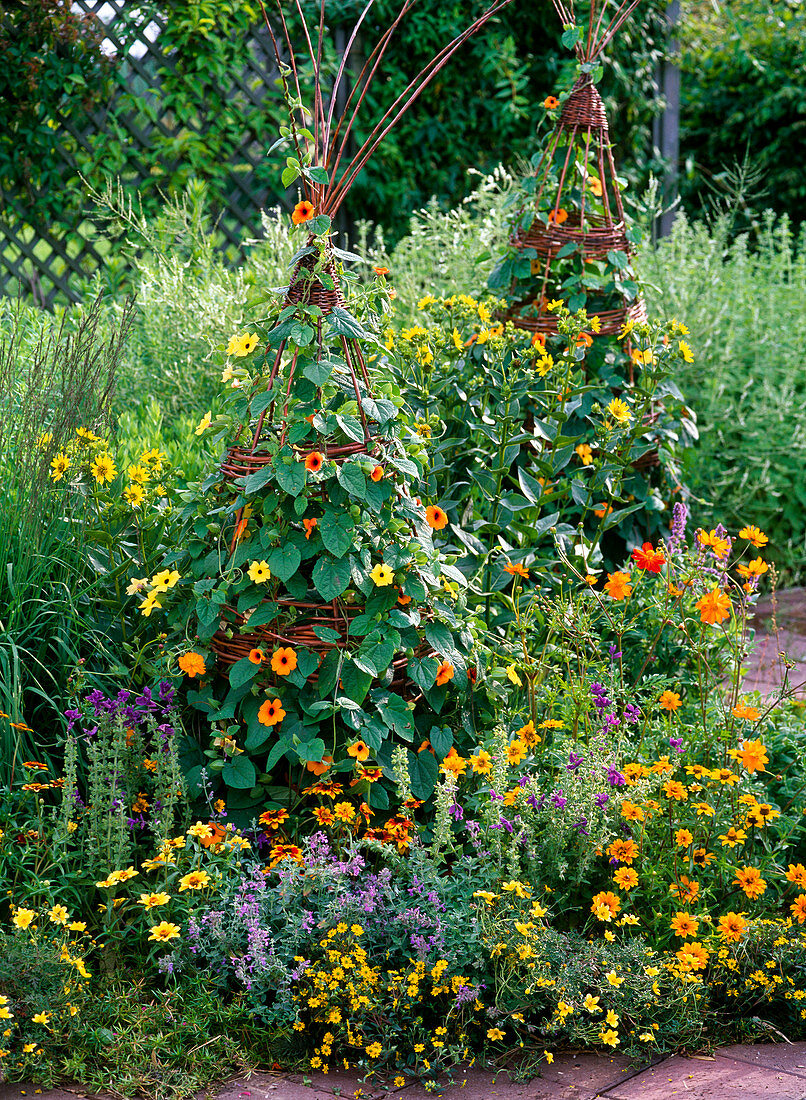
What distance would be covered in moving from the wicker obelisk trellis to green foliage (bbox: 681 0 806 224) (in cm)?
498

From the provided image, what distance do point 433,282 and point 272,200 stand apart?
81.8 inches

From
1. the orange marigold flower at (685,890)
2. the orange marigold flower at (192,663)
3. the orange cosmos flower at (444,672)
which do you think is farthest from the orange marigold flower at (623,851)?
the orange marigold flower at (192,663)

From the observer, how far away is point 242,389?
2502mm

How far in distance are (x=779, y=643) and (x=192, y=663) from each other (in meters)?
2.31

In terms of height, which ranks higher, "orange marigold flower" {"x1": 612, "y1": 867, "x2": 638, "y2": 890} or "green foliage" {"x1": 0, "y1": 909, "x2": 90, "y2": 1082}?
"orange marigold flower" {"x1": 612, "y1": 867, "x2": 638, "y2": 890}

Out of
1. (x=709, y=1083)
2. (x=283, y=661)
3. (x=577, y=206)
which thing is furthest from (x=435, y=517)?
(x=577, y=206)

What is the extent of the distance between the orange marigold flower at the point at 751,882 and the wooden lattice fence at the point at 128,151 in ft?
14.0

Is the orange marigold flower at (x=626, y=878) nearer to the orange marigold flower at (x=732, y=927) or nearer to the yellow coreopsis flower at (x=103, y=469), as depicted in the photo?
the orange marigold flower at (x=732, y=927)

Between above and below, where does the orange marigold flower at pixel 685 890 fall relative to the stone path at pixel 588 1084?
above

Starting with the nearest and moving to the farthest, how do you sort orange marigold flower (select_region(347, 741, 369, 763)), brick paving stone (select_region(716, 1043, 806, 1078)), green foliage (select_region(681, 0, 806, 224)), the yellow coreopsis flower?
1. brick paving stone (select_region(716, 1043, 806, 1078))
2. orange marigold flower (select_region(347, 741, 369, 763))
3. the yellow coreopsis flower
4. green foliage (select_region(681, 0, 806, 224))

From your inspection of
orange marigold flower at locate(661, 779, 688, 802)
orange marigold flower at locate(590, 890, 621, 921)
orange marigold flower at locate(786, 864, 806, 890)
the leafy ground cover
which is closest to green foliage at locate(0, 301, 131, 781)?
the leafy ground cover

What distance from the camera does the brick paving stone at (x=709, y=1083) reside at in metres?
1.93

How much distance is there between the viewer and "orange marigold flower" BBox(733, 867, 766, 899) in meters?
2.27

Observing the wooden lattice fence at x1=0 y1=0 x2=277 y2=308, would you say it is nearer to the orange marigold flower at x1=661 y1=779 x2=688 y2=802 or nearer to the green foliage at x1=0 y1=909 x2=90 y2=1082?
the green foliage at x1=0 y1=909 x2=90 y2=1082
